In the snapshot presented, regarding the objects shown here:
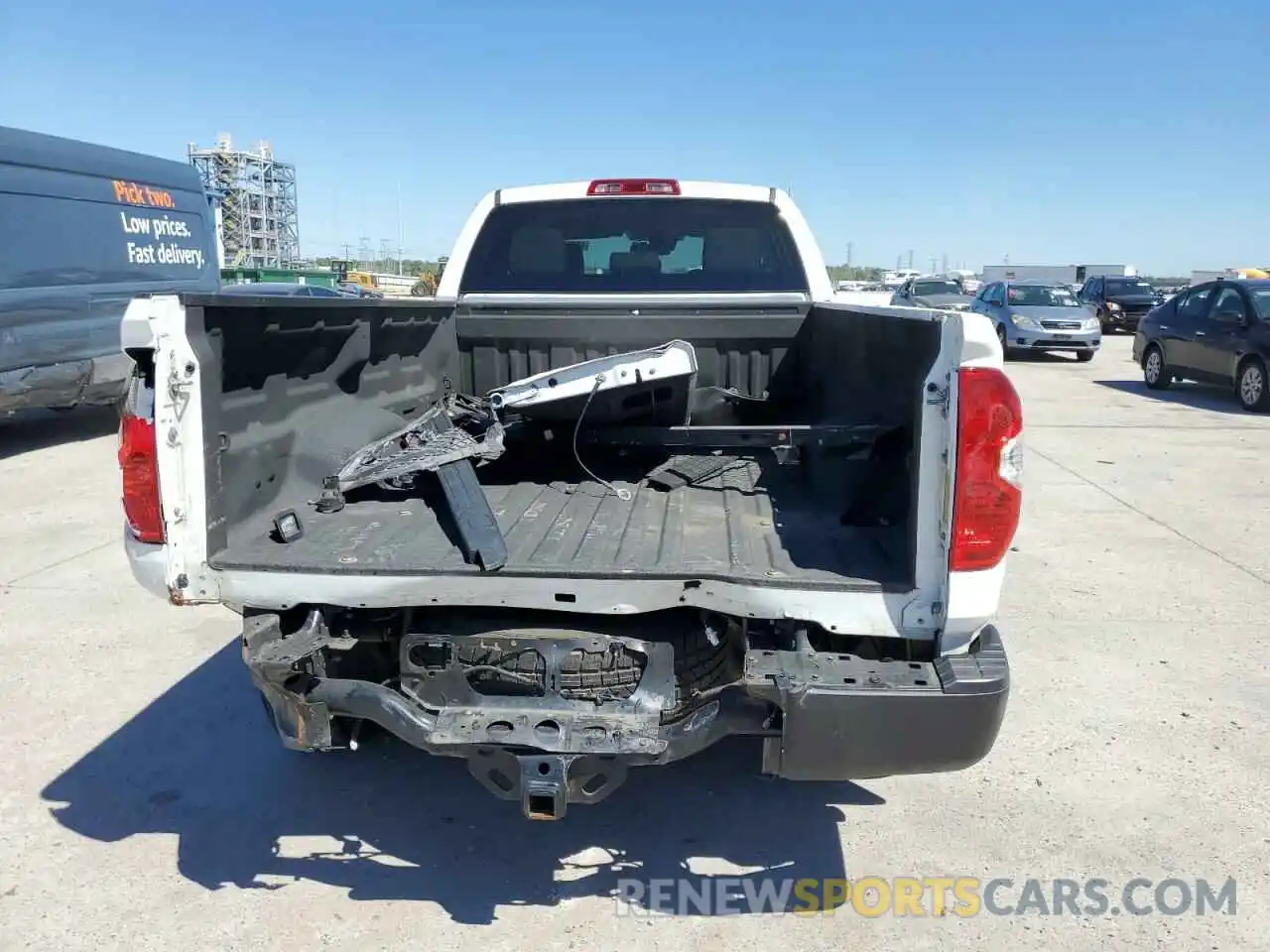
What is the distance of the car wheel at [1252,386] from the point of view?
43.2ft

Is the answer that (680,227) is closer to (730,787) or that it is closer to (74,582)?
(730,787)

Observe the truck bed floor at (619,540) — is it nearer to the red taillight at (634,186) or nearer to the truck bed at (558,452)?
the truck bed at (558,452)

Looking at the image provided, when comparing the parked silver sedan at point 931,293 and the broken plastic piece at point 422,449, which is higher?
the parked silver sedan at point 931,293

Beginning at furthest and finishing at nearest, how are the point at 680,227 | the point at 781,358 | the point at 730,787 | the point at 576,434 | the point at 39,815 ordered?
the point at 680,227, the point at 781,358, the point at 576,434, the point at 730,787, the point at 39,815

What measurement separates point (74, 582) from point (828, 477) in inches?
187

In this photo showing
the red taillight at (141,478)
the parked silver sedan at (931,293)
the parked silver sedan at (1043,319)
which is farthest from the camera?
the parked silver sedan at (931,293)

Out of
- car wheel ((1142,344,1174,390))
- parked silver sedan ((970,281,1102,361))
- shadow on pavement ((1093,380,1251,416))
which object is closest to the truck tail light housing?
shadow on pavement ((1093,380,1251,416))

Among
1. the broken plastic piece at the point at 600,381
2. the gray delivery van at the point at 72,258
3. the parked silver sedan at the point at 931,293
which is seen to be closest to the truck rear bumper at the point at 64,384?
the gray delivery van at the point at 72,258

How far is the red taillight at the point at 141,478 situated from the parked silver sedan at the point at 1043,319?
752 inches

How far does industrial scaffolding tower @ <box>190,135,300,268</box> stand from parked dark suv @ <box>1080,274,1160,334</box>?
37.4 metres

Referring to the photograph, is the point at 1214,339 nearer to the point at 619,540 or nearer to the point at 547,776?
the point at 619,540

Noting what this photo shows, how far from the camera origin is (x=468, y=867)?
3.09m

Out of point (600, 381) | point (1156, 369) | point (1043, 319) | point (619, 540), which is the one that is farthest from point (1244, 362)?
point (619, 540)

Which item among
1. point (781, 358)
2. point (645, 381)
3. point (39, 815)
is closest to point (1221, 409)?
point (781, 358)
